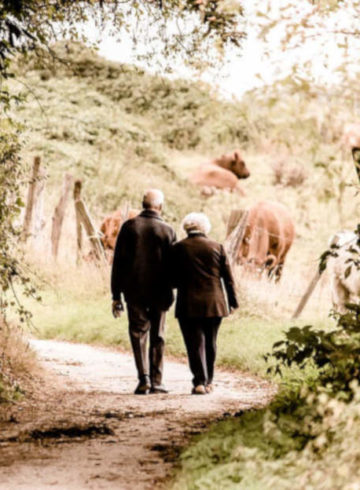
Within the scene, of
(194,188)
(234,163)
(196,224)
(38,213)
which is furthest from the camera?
(234,163)

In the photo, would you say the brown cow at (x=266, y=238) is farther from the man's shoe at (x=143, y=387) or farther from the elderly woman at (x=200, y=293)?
the man's shoe at (x=143, y=387)

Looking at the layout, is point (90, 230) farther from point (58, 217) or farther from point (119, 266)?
point (119, 266)

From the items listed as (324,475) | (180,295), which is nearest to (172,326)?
(180,295)

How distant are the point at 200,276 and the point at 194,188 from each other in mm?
24039

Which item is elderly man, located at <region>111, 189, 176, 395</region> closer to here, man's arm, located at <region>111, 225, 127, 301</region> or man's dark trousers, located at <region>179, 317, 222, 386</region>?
man's arm, located at <region>111, 225, 127, 301</region>

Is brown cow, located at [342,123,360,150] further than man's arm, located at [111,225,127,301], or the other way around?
man's arm, located at [111,225,127,301]

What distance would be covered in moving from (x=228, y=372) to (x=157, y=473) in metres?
5.74

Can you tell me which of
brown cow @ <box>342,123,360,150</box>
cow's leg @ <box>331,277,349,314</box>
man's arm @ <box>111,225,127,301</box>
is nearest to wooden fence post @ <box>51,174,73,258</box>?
cow's leg @ <box>331,277,349,314</box>

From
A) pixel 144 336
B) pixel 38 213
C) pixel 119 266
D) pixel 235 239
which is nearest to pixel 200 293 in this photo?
pixel 144 336

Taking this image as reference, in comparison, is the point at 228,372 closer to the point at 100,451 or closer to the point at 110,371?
the point at 110,371

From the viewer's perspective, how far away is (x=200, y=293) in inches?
368

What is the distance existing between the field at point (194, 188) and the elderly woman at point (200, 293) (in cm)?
135

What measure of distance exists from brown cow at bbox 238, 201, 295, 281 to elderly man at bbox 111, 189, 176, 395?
8.30 metres

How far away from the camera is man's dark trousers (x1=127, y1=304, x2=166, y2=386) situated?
945cm
